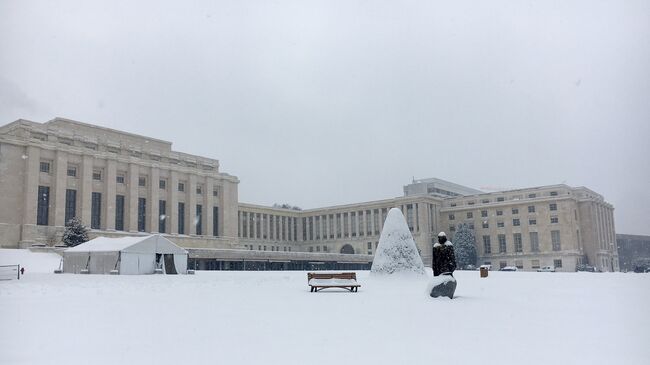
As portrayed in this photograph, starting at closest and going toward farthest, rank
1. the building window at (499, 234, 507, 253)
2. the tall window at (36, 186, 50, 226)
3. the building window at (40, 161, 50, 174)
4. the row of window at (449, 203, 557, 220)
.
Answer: the tall window at (36, 186, 50, 226) < the building window at (40, 161, 50, 174) < the row of window at (449, 203, 557, 220) < the building window at (499, 234, 507, 253)

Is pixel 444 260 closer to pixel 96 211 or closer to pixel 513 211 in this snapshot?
pixel 96 211

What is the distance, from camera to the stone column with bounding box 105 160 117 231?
205 ft

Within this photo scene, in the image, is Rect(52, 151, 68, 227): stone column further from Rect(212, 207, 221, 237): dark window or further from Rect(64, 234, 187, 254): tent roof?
Rect(212, 207, 221, 237): dark window

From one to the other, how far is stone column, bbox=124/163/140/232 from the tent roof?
25.9 m

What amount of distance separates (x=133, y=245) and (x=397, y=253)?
2049 centimetres

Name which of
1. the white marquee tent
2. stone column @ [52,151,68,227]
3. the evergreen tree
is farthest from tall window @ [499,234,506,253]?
stone column @ [52,151,68,227]

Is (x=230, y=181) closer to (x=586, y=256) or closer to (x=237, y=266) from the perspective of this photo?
(x=237, y=266)

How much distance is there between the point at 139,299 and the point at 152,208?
2135 inches

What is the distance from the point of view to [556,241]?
8138 centimetres

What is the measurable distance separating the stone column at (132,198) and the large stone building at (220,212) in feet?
A: 0.42

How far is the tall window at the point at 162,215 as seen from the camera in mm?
69844

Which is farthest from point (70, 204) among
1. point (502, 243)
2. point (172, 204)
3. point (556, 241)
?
point (556, 241)

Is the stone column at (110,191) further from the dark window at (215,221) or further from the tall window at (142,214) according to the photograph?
the dark window at (215,221)

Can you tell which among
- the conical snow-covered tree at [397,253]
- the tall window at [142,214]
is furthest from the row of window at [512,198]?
the conical snow-covered tree at [397,253]
